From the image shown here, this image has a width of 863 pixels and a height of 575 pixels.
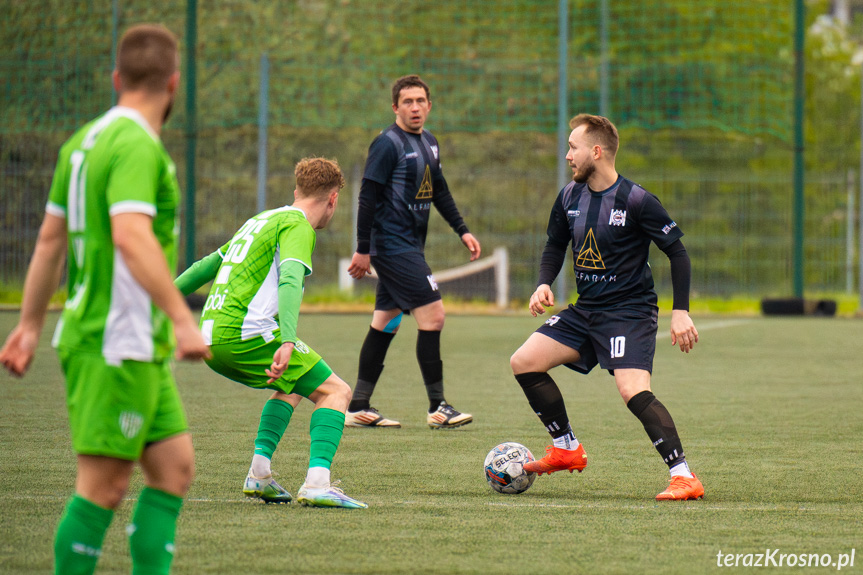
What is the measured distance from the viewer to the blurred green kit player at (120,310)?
2.64m

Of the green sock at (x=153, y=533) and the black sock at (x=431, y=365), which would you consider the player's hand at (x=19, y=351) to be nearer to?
the green sock at (x=153, y=533)

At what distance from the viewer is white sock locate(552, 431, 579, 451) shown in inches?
192

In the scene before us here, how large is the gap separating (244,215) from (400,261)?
11.0 m

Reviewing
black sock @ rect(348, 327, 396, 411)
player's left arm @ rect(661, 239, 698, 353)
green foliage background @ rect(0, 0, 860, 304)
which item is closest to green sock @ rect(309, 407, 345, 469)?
player's left arm @ rect(661, 239, 698, 353)

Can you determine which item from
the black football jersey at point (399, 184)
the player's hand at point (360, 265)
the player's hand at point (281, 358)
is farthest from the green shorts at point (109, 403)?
the black football jersey at point (399, 184)

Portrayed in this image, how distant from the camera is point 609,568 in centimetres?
335

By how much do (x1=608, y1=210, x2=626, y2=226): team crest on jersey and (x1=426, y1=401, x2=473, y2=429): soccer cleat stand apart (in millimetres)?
1939

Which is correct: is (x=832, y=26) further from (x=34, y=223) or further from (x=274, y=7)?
(x=34, y=223)

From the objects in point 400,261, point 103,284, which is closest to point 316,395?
point 103,284

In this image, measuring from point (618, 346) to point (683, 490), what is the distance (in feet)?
2.14

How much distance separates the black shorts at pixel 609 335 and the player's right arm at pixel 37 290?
2445mm

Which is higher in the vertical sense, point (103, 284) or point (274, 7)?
point (274, 7)

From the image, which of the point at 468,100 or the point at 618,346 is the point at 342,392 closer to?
the point at 618,346

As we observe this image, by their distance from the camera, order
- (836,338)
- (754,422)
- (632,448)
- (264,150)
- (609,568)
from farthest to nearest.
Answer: (264,150), (836,338), (754,422), (632,448), (609,568)
